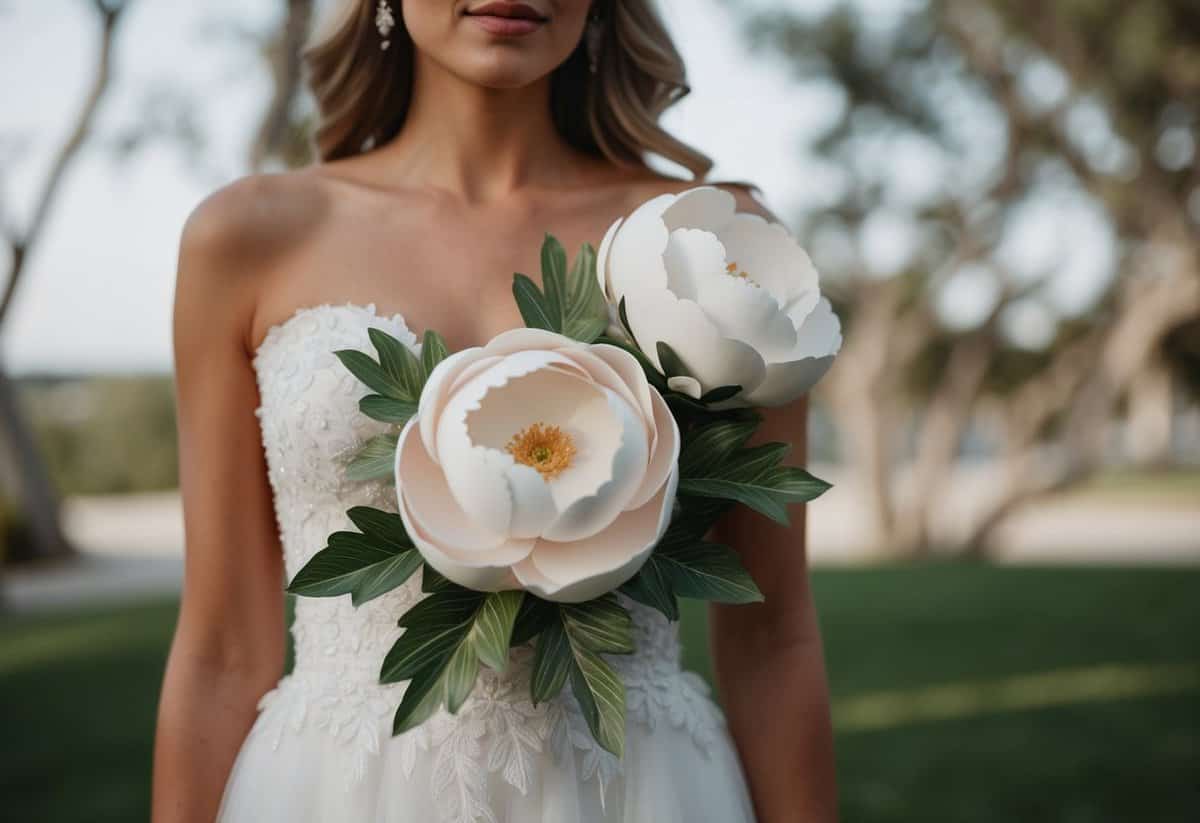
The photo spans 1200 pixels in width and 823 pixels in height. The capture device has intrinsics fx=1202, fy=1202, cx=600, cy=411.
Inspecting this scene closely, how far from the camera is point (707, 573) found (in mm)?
1488

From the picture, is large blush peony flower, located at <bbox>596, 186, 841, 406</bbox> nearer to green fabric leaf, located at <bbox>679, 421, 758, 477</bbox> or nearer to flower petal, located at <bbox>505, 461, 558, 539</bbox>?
green fabric leaf, located at <bbox>679, 421, 758, 477</bbox>

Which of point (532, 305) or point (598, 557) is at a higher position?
point (532, 305)

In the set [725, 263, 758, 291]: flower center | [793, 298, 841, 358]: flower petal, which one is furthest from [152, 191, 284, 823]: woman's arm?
[793, 298, 841, 358]: flower petal

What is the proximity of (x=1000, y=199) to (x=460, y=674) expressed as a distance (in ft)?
58.5

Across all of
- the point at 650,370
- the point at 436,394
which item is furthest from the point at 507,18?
the point at 436,394

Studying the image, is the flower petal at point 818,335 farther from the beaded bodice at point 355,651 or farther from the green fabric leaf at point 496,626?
the beaded bodice at point 355,651

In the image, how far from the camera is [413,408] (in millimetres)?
1510

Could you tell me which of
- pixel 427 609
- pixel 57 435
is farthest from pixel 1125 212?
pixel 57 435

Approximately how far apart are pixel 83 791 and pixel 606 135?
585 centimetres

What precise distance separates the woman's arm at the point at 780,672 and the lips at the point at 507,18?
73 centimetres

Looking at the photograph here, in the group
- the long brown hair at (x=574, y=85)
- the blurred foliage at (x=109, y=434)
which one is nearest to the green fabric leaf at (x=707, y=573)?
the long brown hair at (x=574, y=85)

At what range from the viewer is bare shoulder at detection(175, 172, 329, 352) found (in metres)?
1.89

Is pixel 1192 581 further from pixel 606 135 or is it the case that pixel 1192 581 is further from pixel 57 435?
pixel 57 435

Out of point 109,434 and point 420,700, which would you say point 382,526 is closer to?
point 420,700
